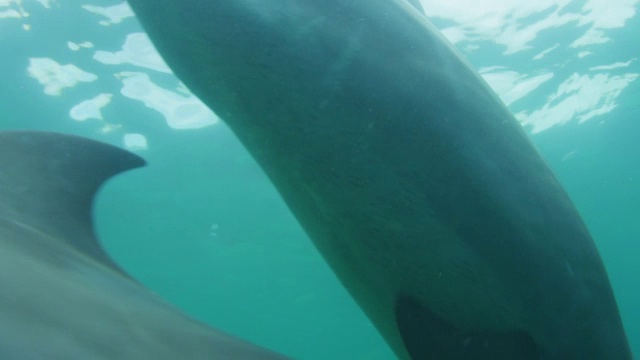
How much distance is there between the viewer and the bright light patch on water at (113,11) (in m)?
13.1

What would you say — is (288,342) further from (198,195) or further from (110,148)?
(110,148)

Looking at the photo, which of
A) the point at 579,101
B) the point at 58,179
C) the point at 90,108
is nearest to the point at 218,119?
the point at 90,108

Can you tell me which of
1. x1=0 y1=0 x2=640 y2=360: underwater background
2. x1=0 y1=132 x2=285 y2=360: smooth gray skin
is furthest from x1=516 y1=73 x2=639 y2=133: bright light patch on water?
x1=0 y1=132 x2=285 y2=360: smooth gray skin

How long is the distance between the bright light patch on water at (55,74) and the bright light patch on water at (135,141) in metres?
3.27

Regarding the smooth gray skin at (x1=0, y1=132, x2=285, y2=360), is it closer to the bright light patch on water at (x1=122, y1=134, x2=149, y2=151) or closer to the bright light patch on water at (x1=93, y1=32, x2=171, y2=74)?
the bright light patch on water at (x1=93, y1=32, x2=171, y2=74)

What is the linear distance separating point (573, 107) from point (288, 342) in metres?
57.6

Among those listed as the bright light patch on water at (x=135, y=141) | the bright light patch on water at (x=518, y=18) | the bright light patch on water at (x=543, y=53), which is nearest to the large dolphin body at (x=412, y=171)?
the bright light patch on water at (x=518, y=18)

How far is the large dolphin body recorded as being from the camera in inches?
91.4

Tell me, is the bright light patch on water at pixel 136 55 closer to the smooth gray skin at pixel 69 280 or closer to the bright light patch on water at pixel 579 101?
the smooth gray skin at pixel 69 280

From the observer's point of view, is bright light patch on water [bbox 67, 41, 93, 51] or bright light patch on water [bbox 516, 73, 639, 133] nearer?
bright light patch on water [bbox 67, 41, 93, 51]

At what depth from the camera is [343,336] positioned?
60656 mm

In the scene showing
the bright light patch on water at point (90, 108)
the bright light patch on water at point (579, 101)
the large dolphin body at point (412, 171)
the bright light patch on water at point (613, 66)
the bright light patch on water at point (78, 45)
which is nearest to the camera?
the large dolphin body at point (412, 171)

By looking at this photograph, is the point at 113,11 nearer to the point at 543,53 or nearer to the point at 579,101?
the point at 543,53

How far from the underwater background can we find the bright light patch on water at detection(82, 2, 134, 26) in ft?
0.14
